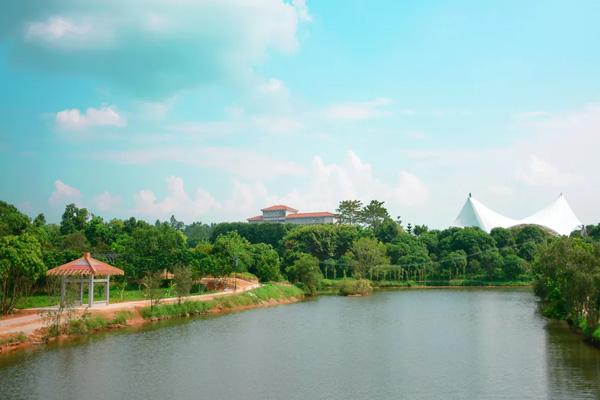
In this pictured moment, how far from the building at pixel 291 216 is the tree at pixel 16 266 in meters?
76.5

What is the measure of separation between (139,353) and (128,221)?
42250mm

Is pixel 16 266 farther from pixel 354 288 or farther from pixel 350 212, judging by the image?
pixel 350 212

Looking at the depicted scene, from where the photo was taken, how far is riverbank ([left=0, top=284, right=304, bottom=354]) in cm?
2317

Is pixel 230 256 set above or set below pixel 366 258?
above

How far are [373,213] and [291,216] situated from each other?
2198cm

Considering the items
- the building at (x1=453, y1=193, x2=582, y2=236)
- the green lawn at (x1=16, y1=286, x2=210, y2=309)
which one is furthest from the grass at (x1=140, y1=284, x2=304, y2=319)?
the building at (x1=453, y1=193, x2=582, y2=236)

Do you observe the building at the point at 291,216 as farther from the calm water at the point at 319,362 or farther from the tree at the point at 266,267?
the calm water at the point at 319,362

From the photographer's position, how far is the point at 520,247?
67812 millimetres

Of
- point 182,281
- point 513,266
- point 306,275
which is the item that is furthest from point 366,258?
point 182,281

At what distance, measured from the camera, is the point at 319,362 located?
1989cm

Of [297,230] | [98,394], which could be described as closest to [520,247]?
[297,230]

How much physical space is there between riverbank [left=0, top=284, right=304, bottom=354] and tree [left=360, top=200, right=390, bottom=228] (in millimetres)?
45302

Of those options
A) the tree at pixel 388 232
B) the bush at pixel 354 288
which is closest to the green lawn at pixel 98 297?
the bush at pixel 354 288

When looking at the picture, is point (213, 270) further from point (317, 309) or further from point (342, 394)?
point (342, 394)
